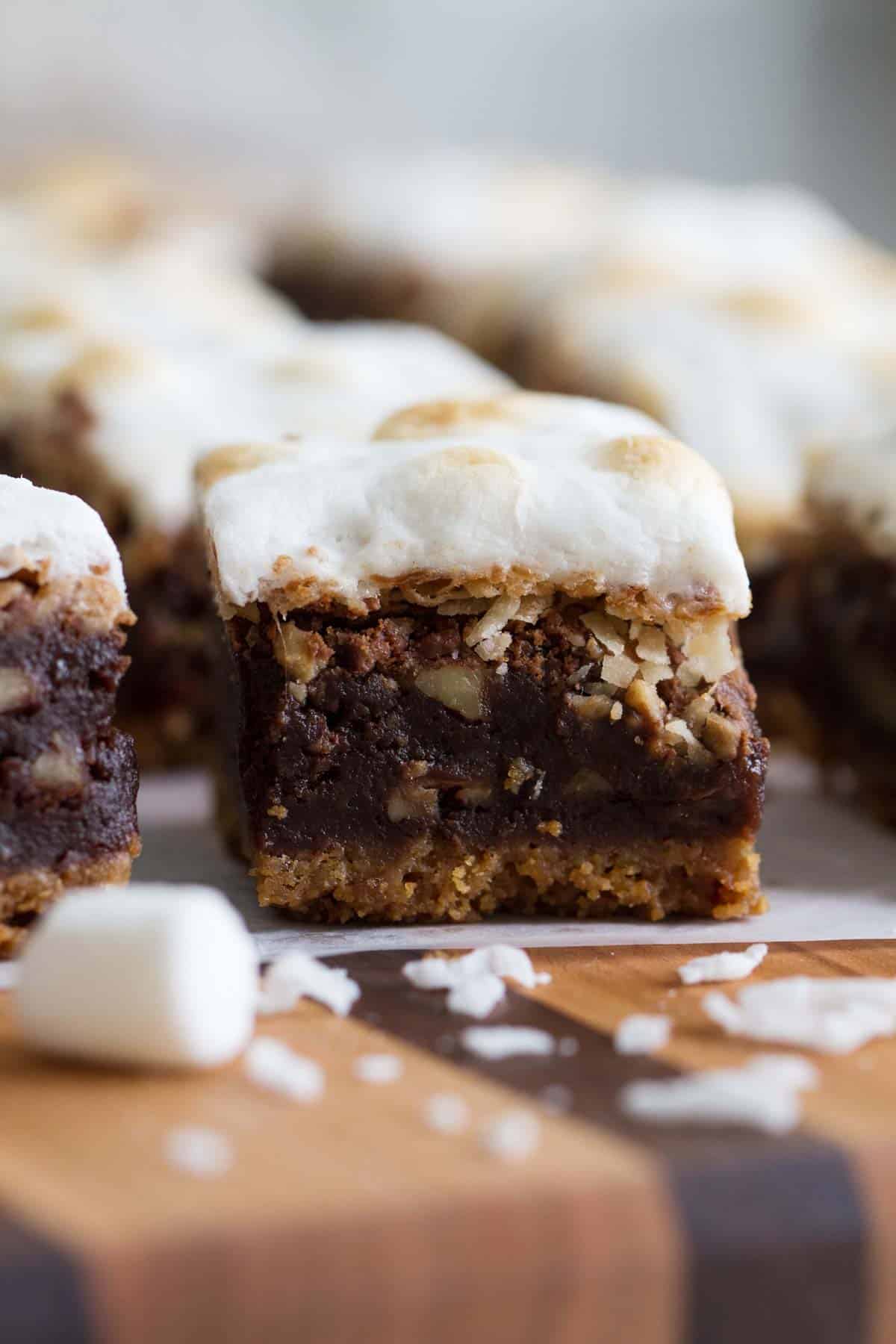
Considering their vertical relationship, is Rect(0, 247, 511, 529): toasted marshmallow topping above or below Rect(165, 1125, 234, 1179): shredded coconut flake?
above

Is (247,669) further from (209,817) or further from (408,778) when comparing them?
(209,817)

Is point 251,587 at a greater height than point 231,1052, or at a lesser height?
greater

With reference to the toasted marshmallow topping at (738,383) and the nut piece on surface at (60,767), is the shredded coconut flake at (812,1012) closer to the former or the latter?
the nut piece on surface at (60,767)

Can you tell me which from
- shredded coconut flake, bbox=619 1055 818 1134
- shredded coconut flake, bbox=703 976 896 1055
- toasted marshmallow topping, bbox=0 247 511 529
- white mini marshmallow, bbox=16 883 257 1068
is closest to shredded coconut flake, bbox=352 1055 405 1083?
white mini marshmallow, bbox=16 883 257 1068

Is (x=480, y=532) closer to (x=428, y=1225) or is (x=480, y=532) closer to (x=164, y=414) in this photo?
(x=428, y=1225)

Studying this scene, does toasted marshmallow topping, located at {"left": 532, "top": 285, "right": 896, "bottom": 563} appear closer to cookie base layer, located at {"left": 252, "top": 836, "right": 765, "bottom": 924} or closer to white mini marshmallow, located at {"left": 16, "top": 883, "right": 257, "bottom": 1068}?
cookie base layer, located at {"left": 252, "top": 836, "right": 765, "bottom": 924}

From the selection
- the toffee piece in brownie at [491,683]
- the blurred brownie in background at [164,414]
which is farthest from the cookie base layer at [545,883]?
the blurred brownie in background at [164,414]

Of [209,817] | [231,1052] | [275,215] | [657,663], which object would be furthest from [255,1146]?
[275,215]
